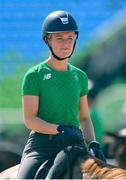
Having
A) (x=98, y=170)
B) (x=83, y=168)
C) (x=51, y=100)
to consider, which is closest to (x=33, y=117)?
(x=51, y=100)

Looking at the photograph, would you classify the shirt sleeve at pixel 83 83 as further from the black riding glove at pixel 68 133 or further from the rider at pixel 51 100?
the black riding glove at pixel 68 133

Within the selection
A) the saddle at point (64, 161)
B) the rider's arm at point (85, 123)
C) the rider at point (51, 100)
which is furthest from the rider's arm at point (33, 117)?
the rider's arm at point (85, 123)

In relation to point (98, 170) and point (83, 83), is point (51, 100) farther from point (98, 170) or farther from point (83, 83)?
point (98, 170)

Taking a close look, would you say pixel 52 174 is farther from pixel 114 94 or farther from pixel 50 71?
pixel 114 94

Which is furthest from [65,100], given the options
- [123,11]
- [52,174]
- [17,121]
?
[123,11]

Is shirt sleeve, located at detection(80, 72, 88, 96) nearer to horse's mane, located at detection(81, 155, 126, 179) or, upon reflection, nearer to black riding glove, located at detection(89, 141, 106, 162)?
black riding glove, located at detection(89, 141, 106, 162)

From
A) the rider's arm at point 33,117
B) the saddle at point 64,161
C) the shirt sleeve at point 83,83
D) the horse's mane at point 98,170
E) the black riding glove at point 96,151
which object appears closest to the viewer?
the horse's mane at point 98,170

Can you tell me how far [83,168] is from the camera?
4.47 meters

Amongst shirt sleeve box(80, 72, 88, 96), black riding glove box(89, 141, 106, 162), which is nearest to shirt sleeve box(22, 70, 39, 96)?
shirt sleeve box(80, 72, 88, 96)

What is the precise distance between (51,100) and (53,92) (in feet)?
0.17

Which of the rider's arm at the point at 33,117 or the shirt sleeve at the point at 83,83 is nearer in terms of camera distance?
the rider's arm at the point at 33,117

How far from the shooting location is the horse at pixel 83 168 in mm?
4324

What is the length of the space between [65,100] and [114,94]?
5791mm

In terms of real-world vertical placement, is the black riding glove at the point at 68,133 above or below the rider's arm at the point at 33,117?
below
